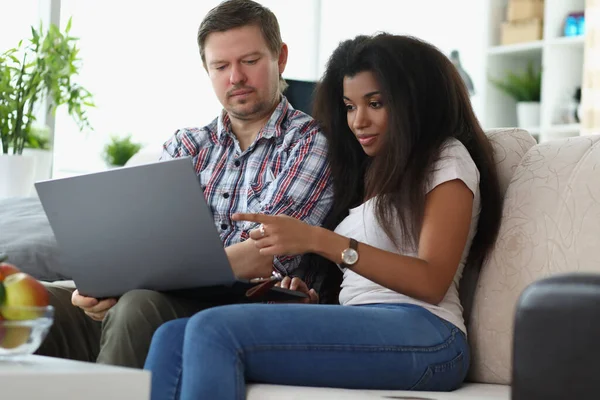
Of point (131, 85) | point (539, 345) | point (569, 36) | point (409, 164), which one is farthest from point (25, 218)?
point (569, 36)

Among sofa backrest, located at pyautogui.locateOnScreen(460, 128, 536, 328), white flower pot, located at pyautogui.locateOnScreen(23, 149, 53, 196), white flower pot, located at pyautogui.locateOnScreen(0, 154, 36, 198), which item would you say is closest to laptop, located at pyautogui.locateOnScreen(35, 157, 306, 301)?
sofa backrest, located at pyautogui.locateOnScreen(460, 128, 536, 328)

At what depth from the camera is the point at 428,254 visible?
1762mm

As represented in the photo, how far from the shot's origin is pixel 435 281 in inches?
69.0

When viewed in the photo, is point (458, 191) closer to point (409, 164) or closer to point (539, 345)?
point (409, 164)

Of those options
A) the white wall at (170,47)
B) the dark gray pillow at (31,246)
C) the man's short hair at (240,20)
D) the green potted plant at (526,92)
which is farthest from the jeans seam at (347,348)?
the green potted plant at (526,92)

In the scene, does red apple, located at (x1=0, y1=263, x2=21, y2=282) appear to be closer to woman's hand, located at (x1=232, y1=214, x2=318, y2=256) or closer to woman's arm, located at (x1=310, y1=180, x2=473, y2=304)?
woman's hand, located at (x1=232, y1=214, x2=318, y2=256)

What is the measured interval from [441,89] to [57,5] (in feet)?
10.1

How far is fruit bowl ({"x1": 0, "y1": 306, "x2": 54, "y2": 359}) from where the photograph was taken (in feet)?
4.07

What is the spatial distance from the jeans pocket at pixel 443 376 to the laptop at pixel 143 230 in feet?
1.06

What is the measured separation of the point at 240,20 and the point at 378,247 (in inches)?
28.1

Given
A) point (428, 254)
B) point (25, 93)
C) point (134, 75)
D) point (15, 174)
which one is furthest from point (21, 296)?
point (134, 75)

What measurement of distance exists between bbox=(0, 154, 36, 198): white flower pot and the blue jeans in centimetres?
185

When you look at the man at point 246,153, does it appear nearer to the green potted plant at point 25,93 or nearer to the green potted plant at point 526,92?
the green potted plant at point 25,93

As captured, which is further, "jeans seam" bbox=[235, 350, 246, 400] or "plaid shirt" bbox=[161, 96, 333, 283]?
"plaid shirt" bbox=[161, 96, 333, 283]
